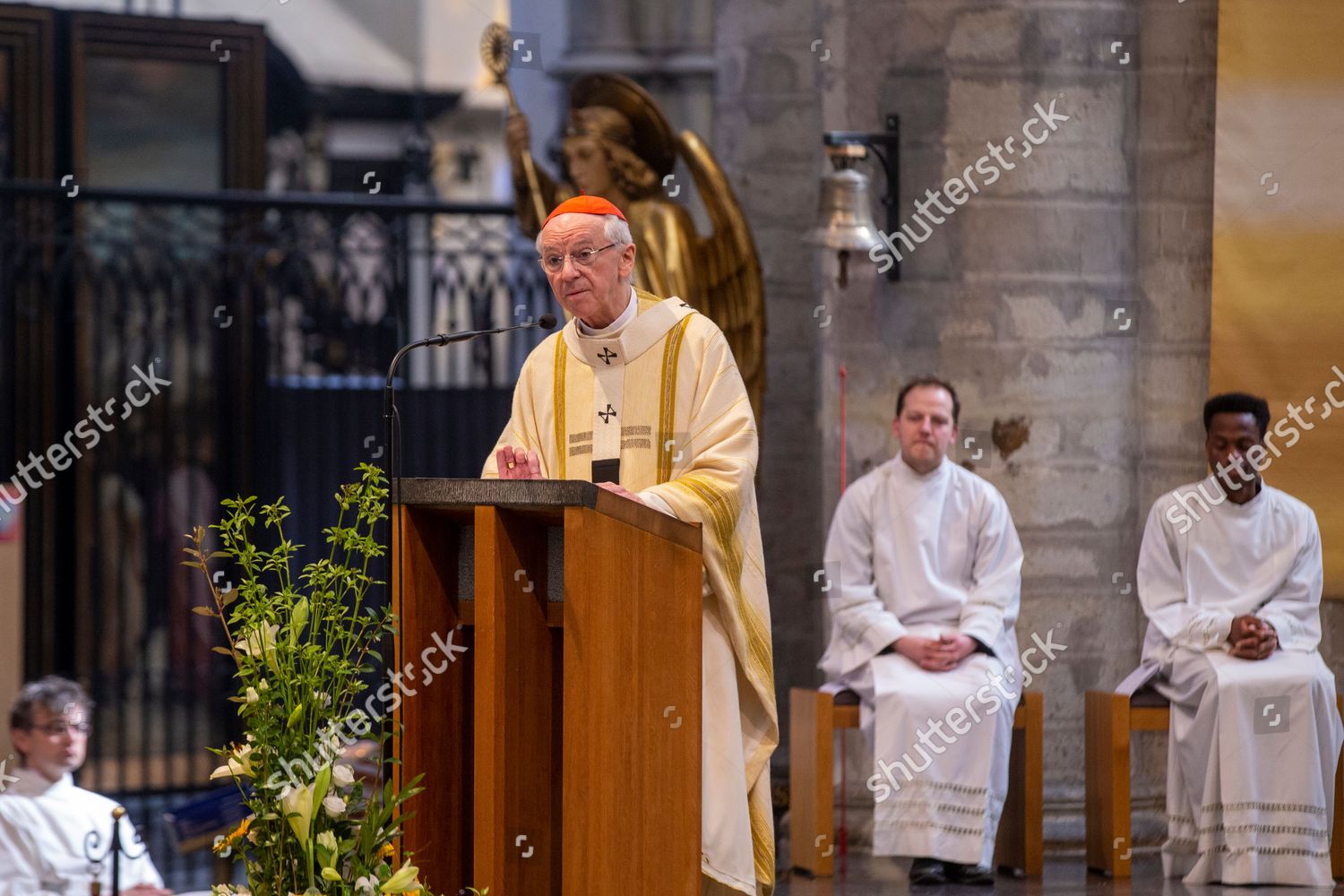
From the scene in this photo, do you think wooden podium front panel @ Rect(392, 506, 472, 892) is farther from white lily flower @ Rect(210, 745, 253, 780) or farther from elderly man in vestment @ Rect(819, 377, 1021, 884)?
elderly man in vestment @ Rect(819, 377, 1021, 884)

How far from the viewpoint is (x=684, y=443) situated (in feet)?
13.6

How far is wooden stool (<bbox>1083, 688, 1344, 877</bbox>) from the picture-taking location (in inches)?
240

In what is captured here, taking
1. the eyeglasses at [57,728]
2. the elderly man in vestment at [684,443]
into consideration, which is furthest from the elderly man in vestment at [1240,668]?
the eyeglasses at [57,728]

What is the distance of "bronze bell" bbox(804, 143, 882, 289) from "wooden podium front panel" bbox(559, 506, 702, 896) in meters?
3.47

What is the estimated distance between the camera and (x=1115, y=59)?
23.0 feet

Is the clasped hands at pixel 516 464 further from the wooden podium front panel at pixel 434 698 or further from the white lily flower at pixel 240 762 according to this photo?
the white lily flower at pixel 240 762

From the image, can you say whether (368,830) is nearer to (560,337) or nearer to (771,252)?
(560,337)

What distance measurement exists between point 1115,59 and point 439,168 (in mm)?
6468

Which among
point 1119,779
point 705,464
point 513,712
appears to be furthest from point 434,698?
point 1119,779

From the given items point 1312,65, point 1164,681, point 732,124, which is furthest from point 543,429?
point 732,124

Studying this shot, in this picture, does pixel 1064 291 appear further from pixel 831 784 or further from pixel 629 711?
pixel 629 711

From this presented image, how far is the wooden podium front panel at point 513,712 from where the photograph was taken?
10.6 ft

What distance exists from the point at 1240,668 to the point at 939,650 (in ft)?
3.15

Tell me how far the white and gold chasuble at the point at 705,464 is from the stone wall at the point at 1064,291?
2906 mm
